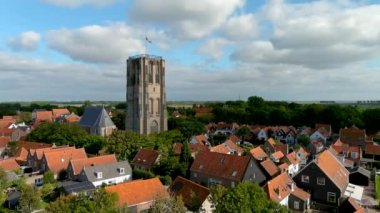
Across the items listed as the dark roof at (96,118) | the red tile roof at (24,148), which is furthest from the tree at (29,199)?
the dark roof at (96,118)

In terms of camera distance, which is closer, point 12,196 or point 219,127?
point 12,196

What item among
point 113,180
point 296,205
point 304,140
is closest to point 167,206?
point 296,205

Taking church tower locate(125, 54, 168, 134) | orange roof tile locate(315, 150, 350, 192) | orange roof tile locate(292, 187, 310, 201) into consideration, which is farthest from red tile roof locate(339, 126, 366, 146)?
orange roof tile locate(292, 187, 310, 201)

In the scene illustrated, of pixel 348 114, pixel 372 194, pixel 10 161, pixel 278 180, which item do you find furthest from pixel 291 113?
pixel 10 161

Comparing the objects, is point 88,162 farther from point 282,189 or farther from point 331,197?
point 331,197

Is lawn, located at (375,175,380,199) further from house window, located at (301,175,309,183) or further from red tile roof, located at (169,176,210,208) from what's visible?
red tile roof, located at (169,176,210,208)

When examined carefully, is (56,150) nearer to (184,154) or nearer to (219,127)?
(184,154)

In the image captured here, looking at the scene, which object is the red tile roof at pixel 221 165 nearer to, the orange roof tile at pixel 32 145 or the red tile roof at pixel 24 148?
the orange roof tile at pixel 32 145
